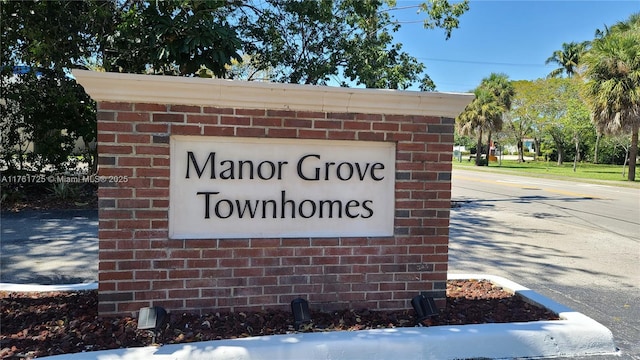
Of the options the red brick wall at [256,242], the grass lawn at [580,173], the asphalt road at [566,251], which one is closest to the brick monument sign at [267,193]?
the red brick wall at [256,242]

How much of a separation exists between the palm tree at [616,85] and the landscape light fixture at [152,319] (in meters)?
24.5

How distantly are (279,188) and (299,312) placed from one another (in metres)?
0.93

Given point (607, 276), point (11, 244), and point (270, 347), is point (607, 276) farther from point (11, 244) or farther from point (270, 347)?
point (11, 244)

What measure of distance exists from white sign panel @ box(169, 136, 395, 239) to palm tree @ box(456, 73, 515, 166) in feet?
110

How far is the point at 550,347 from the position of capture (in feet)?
10.2

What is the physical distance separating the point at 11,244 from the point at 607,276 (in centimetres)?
812

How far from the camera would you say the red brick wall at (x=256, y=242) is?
3.17m

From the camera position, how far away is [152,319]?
2988 millimetres

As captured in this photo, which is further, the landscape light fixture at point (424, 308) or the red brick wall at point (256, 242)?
the landscape light fixture at point (424, 308)

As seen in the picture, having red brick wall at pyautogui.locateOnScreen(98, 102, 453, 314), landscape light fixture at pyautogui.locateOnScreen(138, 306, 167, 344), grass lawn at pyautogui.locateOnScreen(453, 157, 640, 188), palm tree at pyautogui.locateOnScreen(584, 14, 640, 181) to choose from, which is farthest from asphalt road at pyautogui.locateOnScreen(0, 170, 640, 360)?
grass lawn at pyautogui.locateOnScreen(453, 157, 640, 188)

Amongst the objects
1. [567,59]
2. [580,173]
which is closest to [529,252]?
[580,173]

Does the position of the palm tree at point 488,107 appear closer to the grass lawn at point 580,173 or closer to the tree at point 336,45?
the grass lawn at point 580,173

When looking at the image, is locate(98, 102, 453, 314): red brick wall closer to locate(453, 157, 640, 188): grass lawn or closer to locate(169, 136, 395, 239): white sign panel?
locate(169, 136, 395, 239): white sign panel

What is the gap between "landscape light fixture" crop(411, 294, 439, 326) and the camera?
11.2 feet
